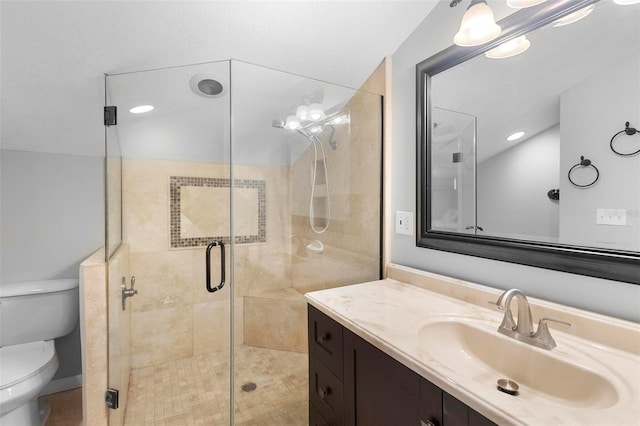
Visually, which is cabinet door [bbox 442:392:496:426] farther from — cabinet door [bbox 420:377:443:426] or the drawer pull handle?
the drawer pull handle

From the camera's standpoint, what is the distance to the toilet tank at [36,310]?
173 cm

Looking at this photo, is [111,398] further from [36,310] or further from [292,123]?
[292,123]

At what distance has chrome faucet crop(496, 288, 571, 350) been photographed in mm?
846

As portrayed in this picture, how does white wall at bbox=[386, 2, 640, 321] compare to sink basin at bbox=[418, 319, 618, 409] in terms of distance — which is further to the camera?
white wall at bbox=[386, 2, 640, 321]

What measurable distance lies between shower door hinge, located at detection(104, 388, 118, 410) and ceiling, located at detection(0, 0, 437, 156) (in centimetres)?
150

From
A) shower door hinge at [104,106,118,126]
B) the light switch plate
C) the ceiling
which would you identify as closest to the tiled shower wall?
shower door hinge at [104,106,118,126]

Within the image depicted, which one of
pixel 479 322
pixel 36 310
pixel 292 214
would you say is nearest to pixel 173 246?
pixel 292 214

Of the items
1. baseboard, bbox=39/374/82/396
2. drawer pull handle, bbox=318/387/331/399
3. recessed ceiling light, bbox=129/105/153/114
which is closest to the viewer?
drawer pull handle, bbox=318/387/331/399

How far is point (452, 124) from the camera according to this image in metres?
1.36

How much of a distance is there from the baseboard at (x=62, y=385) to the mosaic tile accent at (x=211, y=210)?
1.25 m

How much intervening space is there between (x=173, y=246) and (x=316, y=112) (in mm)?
1200

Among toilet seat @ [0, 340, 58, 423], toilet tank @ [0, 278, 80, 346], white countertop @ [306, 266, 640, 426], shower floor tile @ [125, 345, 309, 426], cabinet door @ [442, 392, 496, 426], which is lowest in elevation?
shower floor tile @ [125, 345, 309, 426]

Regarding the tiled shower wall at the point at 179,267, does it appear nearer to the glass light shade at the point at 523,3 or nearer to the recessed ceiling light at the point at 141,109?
the recessed ceiling light at the point at 141,109

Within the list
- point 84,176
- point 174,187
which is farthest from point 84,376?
point 84,176
